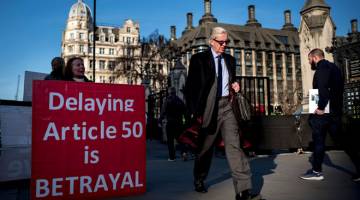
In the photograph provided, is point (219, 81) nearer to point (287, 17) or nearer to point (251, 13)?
point (251, 13)

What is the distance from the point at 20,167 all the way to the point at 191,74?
2.97 meters

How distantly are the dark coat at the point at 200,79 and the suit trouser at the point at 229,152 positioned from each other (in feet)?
0.74

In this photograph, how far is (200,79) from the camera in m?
4.25

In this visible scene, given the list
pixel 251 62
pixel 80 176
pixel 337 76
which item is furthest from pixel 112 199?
pixel 251 62

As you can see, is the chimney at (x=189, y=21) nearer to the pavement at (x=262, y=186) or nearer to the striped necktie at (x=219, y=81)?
the pavement at (x=262, y=186)

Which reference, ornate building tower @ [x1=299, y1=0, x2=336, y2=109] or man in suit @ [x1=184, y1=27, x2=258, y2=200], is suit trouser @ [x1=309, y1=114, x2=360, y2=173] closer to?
man in suit @ [x1=184, y1=27, x2=258, y2=200]

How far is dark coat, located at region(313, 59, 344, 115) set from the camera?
17.4 ft

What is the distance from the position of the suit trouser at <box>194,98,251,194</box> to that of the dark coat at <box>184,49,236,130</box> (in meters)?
0.23

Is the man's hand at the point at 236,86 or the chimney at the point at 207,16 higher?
the chimney at the point at 207,16

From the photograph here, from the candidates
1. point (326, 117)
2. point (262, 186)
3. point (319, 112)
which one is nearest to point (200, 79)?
point (262, 186)

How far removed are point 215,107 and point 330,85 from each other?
2295mm

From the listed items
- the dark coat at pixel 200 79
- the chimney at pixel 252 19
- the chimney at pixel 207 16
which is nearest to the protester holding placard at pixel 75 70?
the dark coat at pixel 200 79

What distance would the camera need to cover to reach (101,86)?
4176 millimetres

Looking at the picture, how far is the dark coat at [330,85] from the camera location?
5299 millimetres
